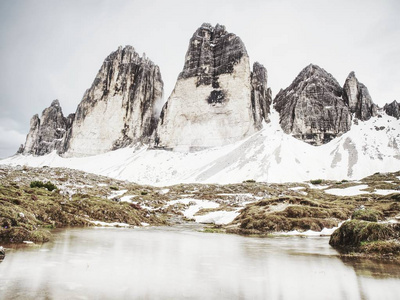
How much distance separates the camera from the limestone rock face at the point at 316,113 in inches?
4390

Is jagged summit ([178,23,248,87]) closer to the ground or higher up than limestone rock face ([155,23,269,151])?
higher up

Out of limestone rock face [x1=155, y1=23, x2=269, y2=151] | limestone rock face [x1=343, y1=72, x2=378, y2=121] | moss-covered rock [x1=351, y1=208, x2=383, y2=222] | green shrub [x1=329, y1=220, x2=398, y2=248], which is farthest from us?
limestone rock face [x1=343, y1=72, x2=378, y2=121]

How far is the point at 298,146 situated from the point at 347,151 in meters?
16.9

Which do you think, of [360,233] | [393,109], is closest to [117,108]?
[393,109]

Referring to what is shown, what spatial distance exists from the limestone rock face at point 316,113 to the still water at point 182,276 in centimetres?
11072

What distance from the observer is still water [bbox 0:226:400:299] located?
4535 mm

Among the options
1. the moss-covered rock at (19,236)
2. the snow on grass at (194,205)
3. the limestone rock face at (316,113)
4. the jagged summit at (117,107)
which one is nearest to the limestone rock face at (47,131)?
the jagged summit at (117,107)

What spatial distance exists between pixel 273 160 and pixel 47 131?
13929 centimetres

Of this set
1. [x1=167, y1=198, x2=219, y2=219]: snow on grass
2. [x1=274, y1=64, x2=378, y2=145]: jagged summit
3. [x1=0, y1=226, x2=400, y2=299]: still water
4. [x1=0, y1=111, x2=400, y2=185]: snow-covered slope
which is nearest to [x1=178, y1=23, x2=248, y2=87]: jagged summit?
[x1=274, y1=64, x2=378, y2=145]: jagged summit

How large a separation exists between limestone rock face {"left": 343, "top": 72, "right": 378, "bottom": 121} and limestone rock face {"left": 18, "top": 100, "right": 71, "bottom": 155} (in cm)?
15032

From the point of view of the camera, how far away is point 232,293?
4.68 metres

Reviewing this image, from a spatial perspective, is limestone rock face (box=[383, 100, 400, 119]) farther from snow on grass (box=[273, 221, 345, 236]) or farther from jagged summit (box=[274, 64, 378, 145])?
snow on grass (box=[273, 221, 345, 236])

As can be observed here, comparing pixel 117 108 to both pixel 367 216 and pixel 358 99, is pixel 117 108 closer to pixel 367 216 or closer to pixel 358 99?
pixel 358 99

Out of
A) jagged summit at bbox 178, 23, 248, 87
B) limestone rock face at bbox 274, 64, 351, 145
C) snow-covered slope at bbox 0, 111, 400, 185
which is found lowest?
snow-covered slope at bbox 0, 111, 400, 185
